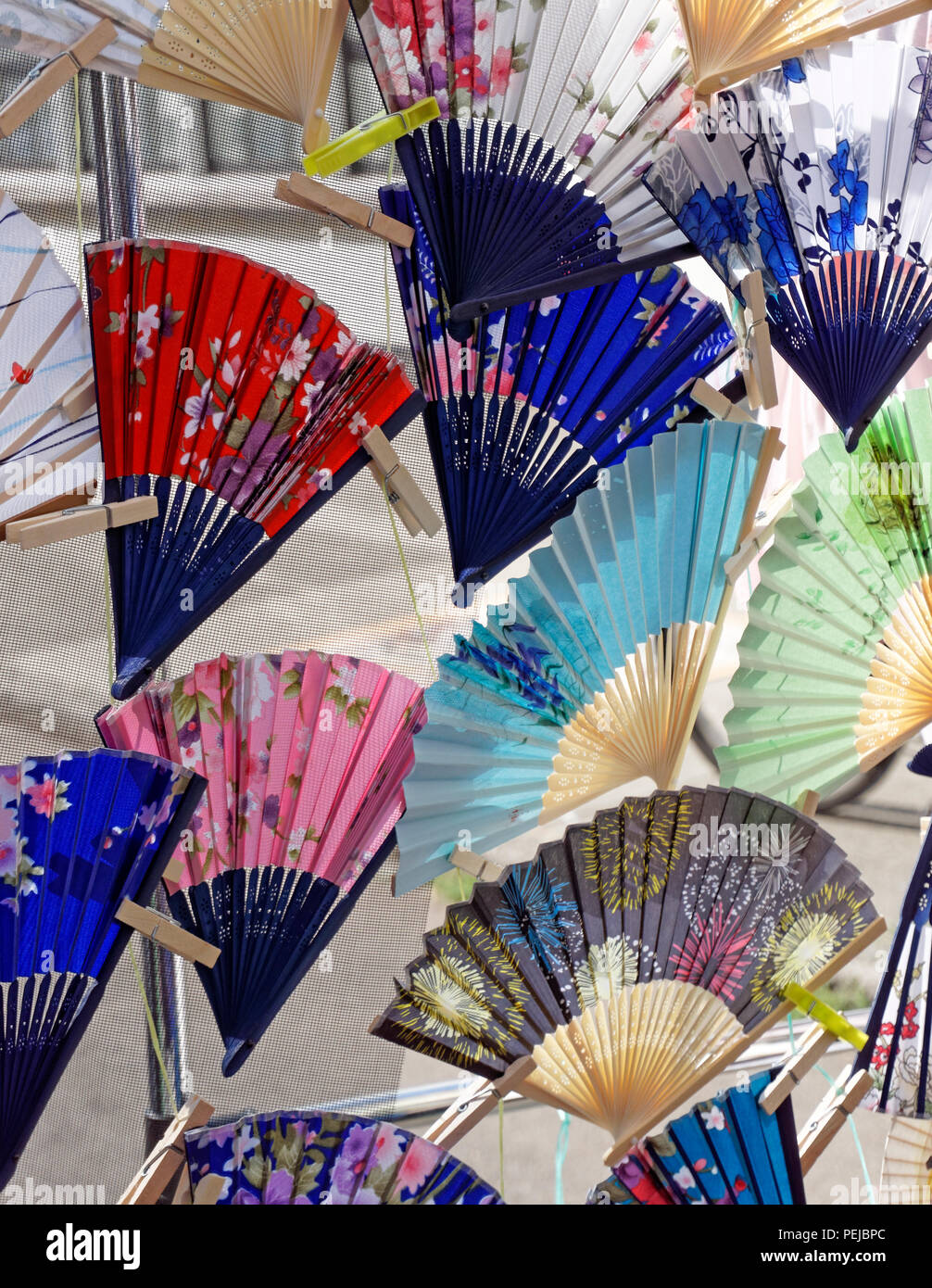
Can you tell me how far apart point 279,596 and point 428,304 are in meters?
0.31

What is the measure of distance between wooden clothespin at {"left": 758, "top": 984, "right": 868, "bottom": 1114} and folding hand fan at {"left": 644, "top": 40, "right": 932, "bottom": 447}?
62cm

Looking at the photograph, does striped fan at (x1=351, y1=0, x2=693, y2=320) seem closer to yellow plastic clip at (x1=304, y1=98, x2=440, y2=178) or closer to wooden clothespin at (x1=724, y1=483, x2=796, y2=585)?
yellow plastic clip at (x1=304, y1=98, x2=440, y2=178)

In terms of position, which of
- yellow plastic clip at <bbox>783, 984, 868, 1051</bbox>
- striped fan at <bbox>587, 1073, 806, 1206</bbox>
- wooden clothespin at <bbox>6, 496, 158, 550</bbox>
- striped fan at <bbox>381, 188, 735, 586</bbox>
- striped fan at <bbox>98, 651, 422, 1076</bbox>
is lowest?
striped fan at <bbox>587, 1073, 806, 1206</bbox>

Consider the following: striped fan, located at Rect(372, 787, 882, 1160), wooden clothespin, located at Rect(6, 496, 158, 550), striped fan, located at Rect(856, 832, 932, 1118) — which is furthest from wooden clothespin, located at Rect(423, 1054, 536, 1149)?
wooden clothespin, located at Rect(6, 496, 158, 550)

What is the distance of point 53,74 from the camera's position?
1008 millimetres

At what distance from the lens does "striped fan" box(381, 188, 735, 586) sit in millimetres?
1208

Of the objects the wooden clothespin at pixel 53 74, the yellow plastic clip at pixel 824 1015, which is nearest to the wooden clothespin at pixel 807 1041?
the yellow plastic clip at pixel 824 1015

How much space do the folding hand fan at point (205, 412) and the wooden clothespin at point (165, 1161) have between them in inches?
14.5

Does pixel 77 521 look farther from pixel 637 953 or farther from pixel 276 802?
pixel 637 953

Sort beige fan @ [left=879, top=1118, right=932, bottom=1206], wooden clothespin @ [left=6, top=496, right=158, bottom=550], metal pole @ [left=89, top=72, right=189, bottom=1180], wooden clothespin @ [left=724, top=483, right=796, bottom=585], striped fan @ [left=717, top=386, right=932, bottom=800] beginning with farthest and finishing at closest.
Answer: beige fan @ [left=879, top=1118, right=932, bottom=1206] < striped fan @ [left=717, top=386, right=932, bottom=800] < wooden clothespin @ [left=724, top=483, right=796, bottom=585] < metal pole @ [left=89, top=72, right=189, bottom=1180] < wooden clothespin @ [left=6, top=496, right=158, bottom=550]

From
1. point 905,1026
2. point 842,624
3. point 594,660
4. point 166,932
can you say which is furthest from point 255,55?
point 905,1026

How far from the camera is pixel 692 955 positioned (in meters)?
1.33
